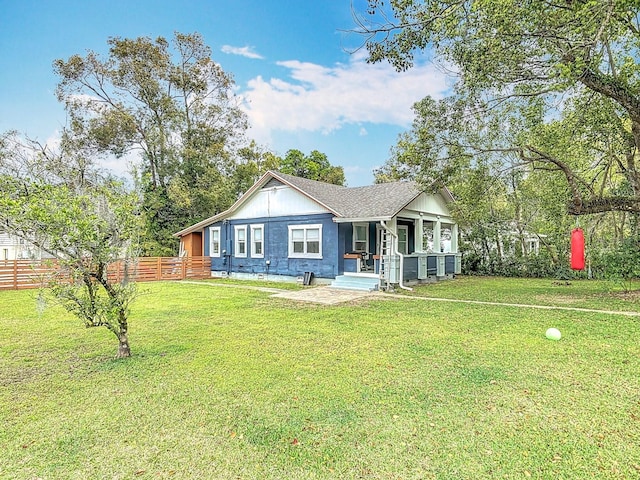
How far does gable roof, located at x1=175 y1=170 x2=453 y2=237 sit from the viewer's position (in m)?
13.6

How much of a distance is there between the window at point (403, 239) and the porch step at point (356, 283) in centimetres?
337

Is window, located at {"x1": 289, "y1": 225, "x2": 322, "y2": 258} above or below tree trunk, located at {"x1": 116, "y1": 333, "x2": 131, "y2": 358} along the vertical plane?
above

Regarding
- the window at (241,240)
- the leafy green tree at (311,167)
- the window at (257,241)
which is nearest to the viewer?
the window at (257,241)

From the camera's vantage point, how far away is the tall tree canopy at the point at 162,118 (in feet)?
76.2

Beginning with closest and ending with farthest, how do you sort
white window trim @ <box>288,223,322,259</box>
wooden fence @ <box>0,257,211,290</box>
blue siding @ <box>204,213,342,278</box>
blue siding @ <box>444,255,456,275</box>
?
1. wooden fence @ <box>0,257,211,290</box>
2. blue siding @ <box>204,213,342,278</box>
3. white window trim @ <box>288,223,322,259</box>
4. blue siding @ <box>444,255,456,275</box>

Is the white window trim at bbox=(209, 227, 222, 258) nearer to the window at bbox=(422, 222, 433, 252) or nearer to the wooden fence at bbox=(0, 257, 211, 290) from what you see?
the wooden fence at bbox=(0, 257, 211, 290)

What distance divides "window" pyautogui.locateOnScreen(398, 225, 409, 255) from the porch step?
337cm

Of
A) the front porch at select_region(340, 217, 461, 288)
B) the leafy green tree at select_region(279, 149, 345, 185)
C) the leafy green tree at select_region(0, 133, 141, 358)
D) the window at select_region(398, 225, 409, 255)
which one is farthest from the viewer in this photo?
the leafy green tree at select_region(279, 149, 345, 185)

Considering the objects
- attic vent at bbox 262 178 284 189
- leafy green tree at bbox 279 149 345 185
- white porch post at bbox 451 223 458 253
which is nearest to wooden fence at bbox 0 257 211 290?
attic vent at bbox 262 178 284 189

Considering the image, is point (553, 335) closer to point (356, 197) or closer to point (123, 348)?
point (123, 348)

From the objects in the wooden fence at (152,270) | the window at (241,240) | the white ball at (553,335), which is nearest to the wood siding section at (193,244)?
the wooden fence at (152,270)

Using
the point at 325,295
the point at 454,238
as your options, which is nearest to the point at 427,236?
the point at 454,238

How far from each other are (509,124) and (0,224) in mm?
12892

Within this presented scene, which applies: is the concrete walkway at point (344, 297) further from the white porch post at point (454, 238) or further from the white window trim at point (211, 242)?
the white porch post at point (454, 238)
